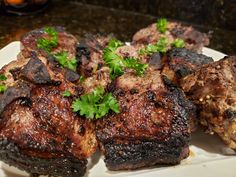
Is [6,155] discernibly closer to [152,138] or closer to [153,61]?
[152,138]

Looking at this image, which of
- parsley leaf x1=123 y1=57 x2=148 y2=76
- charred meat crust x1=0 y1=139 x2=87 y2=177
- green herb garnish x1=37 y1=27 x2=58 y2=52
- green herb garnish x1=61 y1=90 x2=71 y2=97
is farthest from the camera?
green herb garnish x1=37 y1=27 x2=58 y2=52

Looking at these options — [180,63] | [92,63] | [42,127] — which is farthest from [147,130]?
[92,63]

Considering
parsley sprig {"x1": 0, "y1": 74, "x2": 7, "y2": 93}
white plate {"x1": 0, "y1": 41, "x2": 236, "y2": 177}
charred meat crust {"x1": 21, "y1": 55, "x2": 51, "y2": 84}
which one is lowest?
white plate {"x1": 0, "y1": 41, "x2": 236, "y2": 177}

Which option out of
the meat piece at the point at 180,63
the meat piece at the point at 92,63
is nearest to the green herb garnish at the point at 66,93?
the meat piece at the point at 92,63

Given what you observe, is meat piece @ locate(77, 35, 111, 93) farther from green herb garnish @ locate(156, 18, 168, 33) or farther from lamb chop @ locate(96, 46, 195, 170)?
green herb garnish @ locate(156, 18, 168, 33)

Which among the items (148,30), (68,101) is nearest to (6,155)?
(68,101)

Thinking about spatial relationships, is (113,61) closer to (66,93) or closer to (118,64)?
(118,64)

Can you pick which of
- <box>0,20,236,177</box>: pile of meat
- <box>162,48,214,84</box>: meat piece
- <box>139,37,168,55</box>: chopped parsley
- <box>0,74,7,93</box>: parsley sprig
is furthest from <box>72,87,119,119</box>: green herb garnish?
<box>139,37,168,55</box>: chopped parsley
